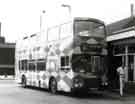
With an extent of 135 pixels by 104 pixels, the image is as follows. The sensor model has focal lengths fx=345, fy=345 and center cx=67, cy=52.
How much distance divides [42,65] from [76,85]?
17.3 ft

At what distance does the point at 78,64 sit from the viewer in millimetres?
18078

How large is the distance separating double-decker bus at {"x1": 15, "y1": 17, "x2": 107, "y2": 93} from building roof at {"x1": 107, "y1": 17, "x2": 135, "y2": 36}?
4.46 m

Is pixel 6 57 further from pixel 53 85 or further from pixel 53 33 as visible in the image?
pixel 53 85

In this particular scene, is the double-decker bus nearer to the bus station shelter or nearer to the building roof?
the bus station shelter

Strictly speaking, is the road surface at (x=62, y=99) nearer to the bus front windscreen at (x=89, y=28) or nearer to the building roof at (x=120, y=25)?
the bus front windscreen at (x=89, y=28)

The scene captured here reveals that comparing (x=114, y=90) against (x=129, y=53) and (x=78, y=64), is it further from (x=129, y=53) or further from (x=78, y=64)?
(x=78, y=64)

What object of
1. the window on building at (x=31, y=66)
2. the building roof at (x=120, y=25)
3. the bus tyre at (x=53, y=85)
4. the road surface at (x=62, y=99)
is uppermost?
the building roof at (x=120, y=25)

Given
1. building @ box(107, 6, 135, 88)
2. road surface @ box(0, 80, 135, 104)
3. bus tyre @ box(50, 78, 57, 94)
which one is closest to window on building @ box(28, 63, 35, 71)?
bus tyre @ box(50, 78, 57, 94)

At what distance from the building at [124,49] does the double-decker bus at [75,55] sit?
6.91 ft

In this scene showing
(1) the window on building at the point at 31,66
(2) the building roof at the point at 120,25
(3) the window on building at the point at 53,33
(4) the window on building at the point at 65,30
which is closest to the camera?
(4) the window on building at the point at 65,30

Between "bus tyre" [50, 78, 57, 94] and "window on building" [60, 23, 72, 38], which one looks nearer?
"window on building" [60, 23, 72, 38]

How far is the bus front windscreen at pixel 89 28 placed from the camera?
18359 mm

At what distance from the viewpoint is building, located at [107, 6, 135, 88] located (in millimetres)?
20897

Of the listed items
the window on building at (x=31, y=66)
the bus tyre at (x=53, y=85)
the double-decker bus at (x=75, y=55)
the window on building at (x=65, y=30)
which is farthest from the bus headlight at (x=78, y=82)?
the window on building at (x=31, y=66)
